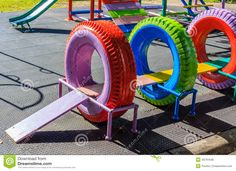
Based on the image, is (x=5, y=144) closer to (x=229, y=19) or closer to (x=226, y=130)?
(x=226, y=130)

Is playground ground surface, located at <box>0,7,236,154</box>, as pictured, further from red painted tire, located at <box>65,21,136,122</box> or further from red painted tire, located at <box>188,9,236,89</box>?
red painted tire, located at <box>65,21,136,122</box>

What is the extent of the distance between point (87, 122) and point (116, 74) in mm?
1213

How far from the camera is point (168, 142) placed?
577 centimetres

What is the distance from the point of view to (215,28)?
8070mm

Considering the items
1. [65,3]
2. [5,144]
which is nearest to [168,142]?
[5,144]

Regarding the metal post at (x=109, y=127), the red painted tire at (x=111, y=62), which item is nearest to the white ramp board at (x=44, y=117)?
the red painted tire at (x=111, y=62)

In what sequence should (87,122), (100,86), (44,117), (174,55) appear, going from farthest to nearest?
(174,55) → (100,86) → (87,122) → (44,117)

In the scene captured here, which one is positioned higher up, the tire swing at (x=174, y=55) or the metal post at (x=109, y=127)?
the tire swing at (x=174, y=55)

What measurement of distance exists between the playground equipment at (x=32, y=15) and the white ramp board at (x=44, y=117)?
295 inches

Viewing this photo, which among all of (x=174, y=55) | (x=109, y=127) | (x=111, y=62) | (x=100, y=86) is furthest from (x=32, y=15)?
(x=109, y=127)

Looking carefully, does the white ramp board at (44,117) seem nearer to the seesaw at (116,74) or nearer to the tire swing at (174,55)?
the seesaw at (116,74)

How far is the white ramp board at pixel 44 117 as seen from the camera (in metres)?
5.64

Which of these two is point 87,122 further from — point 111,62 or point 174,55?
point 174,55

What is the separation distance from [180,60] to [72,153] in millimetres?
2546
